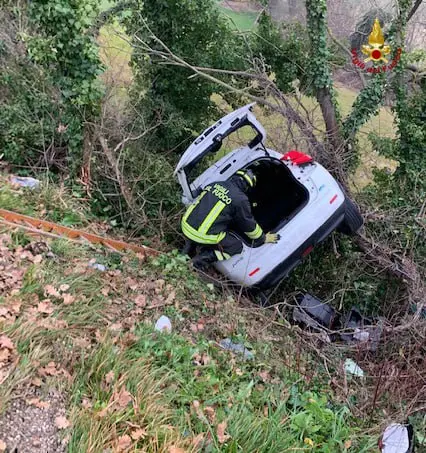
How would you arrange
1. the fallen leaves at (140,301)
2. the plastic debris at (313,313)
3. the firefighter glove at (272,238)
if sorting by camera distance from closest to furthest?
the fallen leaves at (140,301), the firefighter glove at (272,238), the plastic debris at (313,313)

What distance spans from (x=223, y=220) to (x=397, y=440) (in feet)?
9.57

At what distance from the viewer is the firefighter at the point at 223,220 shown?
17.9 ft

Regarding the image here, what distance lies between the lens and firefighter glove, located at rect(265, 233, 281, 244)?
5.70 m

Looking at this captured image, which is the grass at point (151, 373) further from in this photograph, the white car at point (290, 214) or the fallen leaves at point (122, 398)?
the white car at point (290, 214)

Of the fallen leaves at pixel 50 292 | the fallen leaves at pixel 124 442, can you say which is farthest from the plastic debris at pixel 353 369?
the fallen leaves at pixel 50 292

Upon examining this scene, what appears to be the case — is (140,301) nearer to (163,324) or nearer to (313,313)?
(163,324)

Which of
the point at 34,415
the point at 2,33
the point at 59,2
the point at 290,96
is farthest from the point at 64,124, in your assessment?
the point at 34,415

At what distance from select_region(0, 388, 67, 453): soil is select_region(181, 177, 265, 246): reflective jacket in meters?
2.95

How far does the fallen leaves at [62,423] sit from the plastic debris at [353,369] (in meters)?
2.96

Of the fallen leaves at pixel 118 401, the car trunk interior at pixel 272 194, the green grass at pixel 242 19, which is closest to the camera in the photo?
the fallen leaves at pixel 118 401

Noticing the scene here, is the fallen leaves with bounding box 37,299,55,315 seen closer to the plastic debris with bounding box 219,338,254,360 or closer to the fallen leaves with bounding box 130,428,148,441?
A: the fallen leaves with bounding box 130,428,148,441

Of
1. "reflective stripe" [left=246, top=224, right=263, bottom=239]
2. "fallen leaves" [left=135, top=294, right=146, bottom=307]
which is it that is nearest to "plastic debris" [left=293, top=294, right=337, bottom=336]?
"reflective stripe" [left=246, top=224, right=263, bottom=239]

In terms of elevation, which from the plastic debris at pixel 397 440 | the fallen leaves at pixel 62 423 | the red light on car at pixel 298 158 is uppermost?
the red light on car at pixel 298 158

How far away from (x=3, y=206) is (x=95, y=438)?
3.19 metres
